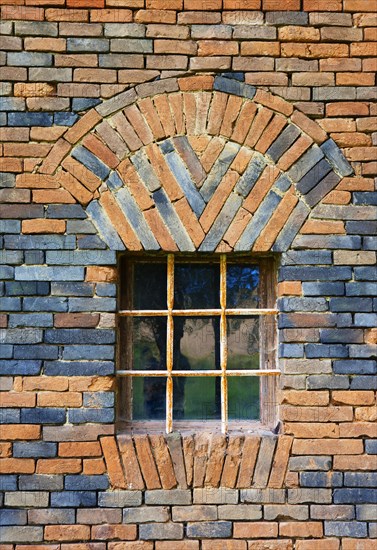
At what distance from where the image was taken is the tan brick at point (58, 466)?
260cm

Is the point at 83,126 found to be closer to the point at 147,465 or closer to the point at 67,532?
the point at 147,465

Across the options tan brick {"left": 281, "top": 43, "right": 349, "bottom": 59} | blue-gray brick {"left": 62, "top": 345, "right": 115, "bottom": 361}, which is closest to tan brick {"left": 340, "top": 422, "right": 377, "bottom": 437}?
blue-gray brick {"left": 62, "top": 345, "right": 115, "bottom": 361}

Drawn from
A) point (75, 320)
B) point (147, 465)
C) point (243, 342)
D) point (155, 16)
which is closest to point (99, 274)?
point (75, 320)

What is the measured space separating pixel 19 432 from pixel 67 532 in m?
0.51

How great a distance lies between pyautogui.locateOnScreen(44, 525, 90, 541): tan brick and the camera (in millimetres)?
2580

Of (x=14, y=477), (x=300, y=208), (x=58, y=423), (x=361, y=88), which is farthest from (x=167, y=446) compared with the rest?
(x=361, y=88)

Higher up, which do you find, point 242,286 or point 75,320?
point 242,286

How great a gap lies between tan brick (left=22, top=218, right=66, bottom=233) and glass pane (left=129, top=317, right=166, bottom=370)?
597mm

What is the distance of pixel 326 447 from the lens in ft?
8.71

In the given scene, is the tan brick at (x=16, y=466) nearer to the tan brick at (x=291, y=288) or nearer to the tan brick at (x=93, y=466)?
the tan brick at (x=93, y=466)

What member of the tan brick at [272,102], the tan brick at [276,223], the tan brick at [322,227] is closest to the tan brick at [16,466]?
the tan brick at [276,223]

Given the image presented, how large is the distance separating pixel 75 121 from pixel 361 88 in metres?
1.44

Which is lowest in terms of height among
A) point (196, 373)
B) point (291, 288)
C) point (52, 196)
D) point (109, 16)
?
point (196, 373)

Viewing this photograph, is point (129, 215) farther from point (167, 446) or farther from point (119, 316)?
point (167, 446)
